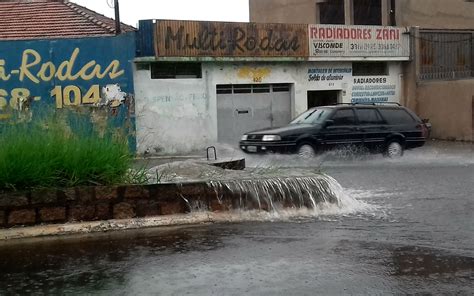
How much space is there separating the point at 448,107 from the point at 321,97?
4.77 meters

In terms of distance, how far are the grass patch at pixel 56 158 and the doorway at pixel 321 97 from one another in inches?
671

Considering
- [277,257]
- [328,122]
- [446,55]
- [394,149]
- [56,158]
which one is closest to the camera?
[277,257]

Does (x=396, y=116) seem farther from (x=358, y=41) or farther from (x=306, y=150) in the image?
(x=358, y=41)

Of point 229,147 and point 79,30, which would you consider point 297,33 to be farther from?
point 79,30

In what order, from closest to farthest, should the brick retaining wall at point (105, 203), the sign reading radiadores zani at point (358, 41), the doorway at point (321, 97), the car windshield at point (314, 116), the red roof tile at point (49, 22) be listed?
the brick retaining wall at point (105, 203) < the car windshield at point (314, 116) < the red roof tile at point (49, 22) < the sign reading radiadores zani at point (358, 41) < the doorway at point (321, 97)

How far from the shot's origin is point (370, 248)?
22.8 feet

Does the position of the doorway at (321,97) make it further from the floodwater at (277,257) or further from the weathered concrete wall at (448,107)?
the floodwater at (277,257)

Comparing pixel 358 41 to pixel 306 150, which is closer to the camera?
pixel 306 150

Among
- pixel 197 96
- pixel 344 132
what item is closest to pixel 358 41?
pixel 197 96

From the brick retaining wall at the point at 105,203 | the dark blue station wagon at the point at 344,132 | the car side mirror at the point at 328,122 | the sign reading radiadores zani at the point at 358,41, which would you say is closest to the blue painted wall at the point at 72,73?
the dark blue station wagon at the point at 344,132

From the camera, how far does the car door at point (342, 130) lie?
17.2 meters

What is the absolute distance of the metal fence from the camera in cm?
2594

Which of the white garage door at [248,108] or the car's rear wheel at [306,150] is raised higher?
the white garage door at [248,108]

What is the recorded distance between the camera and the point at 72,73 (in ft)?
65.6
